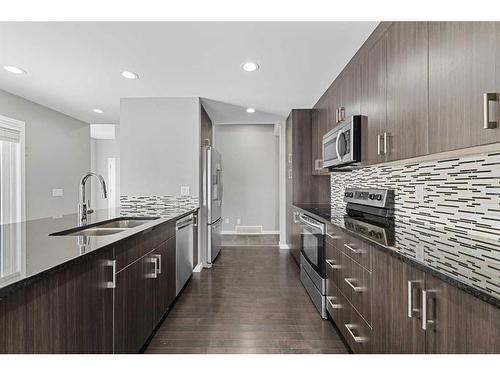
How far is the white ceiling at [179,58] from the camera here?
85.4 inches

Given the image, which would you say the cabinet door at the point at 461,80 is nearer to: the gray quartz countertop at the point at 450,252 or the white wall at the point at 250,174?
the gray quartz countertop at the point at 450,252

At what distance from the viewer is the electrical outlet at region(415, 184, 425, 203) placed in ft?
6.64

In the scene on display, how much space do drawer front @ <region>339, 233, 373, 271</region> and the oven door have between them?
52 centimetres

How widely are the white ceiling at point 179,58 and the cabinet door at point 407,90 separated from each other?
38 centimetres

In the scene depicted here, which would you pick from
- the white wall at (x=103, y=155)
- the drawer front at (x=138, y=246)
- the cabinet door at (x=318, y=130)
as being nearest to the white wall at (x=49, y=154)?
the white wall at (x=103, y=155)

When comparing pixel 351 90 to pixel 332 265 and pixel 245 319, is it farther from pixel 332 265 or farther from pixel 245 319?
pixel 245 319

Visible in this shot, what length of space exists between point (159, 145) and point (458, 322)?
373 cm

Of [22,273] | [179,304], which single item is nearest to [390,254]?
[22,273]

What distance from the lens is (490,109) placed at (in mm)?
1071

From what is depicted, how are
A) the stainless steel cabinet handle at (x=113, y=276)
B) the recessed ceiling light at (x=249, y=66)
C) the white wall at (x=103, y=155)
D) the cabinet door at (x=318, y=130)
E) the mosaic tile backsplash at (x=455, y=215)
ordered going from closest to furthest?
1. the mosaic tile backsplash at (x=455, y=215)
2. the stainless steel cabinet handle at (x=113, y=276)
3. the recessed ceiling light at (x=249, y=66)
4. the cabinet door at (x=318, y=130)
5. the white wall at (x=103, y=155)

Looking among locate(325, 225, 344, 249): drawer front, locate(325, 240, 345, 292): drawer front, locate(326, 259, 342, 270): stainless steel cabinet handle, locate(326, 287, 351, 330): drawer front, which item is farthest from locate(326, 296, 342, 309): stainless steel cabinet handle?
locate(325, 225, 344, 249): drawer front

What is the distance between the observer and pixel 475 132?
1163 mm

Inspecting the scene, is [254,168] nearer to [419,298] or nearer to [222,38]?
[222,38]

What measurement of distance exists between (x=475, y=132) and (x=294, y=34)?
4.99 ft
